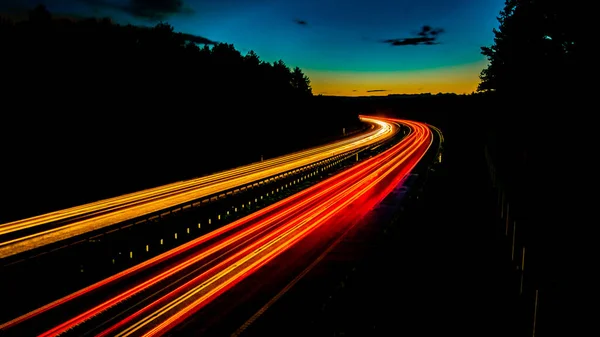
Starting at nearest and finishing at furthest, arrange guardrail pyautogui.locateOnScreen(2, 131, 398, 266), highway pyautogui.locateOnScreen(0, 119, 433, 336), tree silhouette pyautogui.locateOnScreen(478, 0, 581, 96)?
highway pyautogui.locateOnScreen(0, 119, 433, 336), guardrail pyautogui.locateOnScreen(2, 131, 398, 266), tree silhouette pyautogui.locateOnScreen(478, 0, 581, 96)

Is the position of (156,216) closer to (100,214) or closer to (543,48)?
(100,214)

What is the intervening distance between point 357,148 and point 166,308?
54.2 metres

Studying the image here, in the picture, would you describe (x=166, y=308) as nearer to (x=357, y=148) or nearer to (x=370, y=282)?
(x=370, y=282)

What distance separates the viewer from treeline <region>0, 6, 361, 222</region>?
113 feet

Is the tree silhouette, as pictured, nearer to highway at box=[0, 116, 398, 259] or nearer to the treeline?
highway at box=[0, 116, 398, 259]

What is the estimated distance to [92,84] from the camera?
150 ft

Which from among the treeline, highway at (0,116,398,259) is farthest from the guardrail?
the treeline

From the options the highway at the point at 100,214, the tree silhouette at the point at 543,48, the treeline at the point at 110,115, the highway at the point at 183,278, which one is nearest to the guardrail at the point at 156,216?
the highway at the point at 100,214

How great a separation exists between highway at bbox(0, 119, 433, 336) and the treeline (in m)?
13.8

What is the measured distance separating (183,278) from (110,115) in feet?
111

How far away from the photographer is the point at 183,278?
52.7ft

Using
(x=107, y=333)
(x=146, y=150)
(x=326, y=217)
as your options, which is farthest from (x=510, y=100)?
(x=146, y=150)

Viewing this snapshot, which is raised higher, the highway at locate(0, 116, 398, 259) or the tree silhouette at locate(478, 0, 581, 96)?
the tree silhouette at locate(478, 0, 581, 96)

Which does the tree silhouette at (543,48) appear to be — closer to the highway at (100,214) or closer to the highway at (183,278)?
the highway at (183,278)
